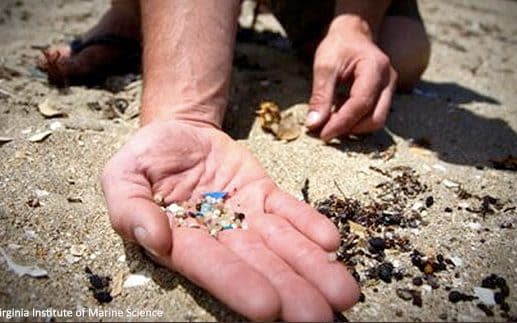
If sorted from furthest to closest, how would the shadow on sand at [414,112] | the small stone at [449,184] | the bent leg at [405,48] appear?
the bent leg at [405,48], the shadow on sand at [414,112], the small stone at [449,184]

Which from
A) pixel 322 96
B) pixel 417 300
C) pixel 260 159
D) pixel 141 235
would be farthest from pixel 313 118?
pixel 141 235

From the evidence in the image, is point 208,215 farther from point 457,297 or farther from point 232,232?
point 457,297

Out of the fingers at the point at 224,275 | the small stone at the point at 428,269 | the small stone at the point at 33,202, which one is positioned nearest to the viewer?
the fingers at the point at 224,275

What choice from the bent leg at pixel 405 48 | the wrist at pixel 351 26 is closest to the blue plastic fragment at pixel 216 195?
the wrist at pixel 351 26

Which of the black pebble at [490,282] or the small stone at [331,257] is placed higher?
the small stone at [331,257]

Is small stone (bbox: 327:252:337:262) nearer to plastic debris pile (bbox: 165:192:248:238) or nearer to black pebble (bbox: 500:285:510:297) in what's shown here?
plastic debris pile (bbox: 165:192:248:238)

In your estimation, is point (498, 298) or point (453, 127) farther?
point (453, 127)

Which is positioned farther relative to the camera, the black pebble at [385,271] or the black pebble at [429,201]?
the black pebble at [429,201]

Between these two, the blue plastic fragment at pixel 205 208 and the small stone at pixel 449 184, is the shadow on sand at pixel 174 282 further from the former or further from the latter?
the small stone at pixel 449 184
